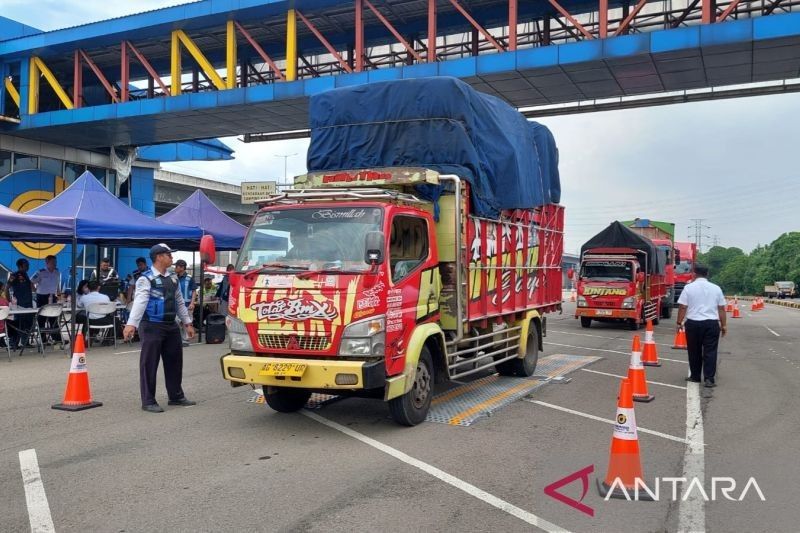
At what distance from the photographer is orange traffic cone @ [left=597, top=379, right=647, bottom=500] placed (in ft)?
16.2

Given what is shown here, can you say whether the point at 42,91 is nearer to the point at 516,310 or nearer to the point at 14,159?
the point at 14,159

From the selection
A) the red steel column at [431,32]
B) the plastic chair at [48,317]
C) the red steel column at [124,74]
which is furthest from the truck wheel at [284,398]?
the red steel column at [124,74]

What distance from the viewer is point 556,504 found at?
4.77m

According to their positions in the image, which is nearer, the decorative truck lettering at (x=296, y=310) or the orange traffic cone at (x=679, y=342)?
the decorative truck lettering at (x=296, y=310)

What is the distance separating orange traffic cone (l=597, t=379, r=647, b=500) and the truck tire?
4.92 m

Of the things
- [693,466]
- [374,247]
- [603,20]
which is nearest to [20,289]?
[374,247]

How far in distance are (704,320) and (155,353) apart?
766 centimetres

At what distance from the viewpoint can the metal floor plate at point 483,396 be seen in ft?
24.7

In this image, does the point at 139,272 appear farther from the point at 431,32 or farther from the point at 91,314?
the point at 431,32

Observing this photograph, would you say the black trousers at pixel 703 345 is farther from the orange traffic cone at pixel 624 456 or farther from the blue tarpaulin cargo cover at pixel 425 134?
the orange traffic cone at pixel 624 456

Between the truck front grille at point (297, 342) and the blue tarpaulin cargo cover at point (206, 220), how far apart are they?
1078 cm

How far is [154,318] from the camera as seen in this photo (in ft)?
26.1

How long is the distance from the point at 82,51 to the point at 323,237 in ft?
69.4

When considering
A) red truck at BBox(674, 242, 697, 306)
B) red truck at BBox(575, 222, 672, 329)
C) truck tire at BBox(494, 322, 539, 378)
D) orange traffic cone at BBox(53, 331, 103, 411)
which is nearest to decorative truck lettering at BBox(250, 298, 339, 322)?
orange traffic cone at BBox(53, 331, 103, 411)
